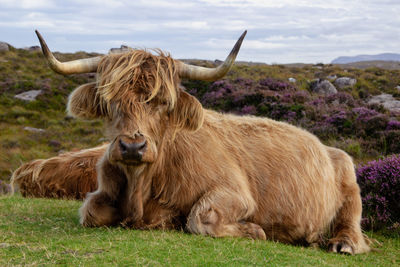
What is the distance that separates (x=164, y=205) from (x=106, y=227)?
67 centimetres

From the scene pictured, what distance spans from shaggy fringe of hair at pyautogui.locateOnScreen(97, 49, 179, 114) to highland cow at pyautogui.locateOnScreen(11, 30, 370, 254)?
11 mm

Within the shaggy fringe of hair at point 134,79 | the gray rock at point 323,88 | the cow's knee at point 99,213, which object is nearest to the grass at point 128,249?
the cow's knee at point 99,213

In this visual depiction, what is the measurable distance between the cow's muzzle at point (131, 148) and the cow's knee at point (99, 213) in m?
1.11

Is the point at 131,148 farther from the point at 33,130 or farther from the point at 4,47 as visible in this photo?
the point at 4,47

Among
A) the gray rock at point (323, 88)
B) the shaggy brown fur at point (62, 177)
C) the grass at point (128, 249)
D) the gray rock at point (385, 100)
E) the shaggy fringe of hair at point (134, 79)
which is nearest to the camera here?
the grass at point (128, 249)

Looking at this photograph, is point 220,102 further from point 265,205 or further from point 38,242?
point 38,242

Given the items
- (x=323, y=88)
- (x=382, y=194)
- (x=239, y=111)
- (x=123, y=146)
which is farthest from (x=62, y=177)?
(x=323, y=88)

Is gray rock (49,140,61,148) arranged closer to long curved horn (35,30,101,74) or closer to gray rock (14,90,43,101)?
gray rock (14,90,43,101)

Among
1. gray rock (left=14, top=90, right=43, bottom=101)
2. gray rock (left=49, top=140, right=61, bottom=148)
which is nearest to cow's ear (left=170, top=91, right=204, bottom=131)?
gray rock (left=49, top=140, right=61, bottom=148)

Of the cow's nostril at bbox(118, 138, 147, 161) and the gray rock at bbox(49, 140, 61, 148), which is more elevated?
the cow's nostril at bbox(118, 138, 147, 161)

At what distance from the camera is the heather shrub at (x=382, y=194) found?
718 cm

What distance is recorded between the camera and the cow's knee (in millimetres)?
5043

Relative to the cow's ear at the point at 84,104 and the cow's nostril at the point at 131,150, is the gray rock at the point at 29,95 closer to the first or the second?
the cow's ear at the point at 84,104

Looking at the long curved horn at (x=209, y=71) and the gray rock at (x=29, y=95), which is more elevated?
the long curved horn at (x=209, y=71)
